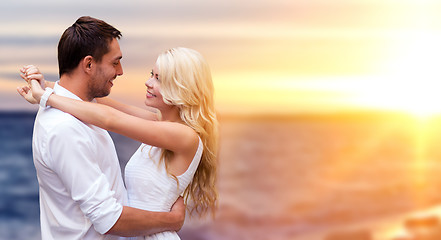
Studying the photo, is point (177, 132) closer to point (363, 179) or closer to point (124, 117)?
point (124, 117)

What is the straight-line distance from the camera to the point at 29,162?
1270 centimetres

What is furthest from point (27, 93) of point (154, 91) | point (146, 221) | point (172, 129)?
point (146, 221)

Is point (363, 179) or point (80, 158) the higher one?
point (363, 179)

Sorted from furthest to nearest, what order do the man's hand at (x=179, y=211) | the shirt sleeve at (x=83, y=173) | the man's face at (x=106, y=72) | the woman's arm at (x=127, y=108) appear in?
1. the woman's arm at (x=127, y=108)
2. the man's hand at (x=179, y=211)
3. the man's face at (x=106, y=72)
4. the shirt sleeve at (x=83, y=173)

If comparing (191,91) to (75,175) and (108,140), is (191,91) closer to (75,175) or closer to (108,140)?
(108,140)

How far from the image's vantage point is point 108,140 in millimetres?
2312

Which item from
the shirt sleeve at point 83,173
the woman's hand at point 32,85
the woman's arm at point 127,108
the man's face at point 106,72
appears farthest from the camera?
the woman's arm at point 127,108

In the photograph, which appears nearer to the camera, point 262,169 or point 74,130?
point 74,130

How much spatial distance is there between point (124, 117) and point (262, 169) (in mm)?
12916

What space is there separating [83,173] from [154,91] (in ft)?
1.73

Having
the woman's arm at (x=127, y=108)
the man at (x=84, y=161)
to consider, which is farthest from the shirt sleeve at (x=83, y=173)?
the woman's arm at (x=127, y=108)

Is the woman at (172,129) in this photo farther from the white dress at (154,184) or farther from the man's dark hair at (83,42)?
the man's dark hair at (83,42)

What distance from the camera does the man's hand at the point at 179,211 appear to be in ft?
7.95

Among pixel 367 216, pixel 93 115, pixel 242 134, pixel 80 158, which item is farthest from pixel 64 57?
pixel 242 134
